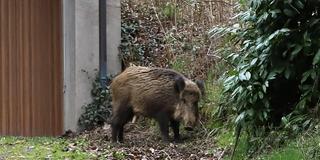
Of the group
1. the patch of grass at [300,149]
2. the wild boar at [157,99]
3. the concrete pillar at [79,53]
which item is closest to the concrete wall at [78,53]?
the concrete pillar at [79,53]

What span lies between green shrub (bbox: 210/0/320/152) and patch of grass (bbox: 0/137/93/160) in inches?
81.8

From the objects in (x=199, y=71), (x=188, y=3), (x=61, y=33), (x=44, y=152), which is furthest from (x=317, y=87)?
(x=61, y=33)

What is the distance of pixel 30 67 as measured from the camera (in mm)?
10852

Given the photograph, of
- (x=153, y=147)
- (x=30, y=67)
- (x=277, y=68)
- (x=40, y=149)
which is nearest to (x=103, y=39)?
(x=30, y=67)

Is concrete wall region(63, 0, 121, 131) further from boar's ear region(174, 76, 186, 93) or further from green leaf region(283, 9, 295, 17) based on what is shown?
green leaf region(283, 9, 295, 17)

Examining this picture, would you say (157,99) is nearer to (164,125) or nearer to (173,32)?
(164,125)

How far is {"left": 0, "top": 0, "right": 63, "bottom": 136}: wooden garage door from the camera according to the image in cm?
1074

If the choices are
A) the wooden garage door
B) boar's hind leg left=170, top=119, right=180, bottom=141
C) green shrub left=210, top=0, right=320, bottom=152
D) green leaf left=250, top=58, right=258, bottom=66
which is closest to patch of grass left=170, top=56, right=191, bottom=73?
boar's hind leg left=170, top=119, right=180, bottom=141

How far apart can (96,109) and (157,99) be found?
2297 mm

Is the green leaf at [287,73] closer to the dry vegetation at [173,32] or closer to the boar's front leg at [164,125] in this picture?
the boar's front leg at [164,125]

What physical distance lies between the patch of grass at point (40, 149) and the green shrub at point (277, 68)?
2078 mm

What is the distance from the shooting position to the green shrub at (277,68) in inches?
223

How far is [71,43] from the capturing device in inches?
408

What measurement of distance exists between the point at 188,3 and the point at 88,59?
1.96 metres
